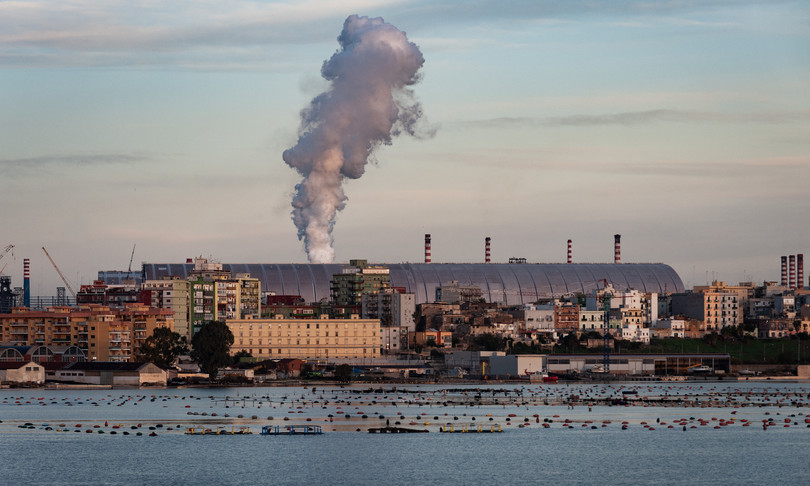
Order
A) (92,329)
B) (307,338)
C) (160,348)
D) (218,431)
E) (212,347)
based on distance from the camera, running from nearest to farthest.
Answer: (218,431), (212,347), (160,348), (92,329), (307,338)

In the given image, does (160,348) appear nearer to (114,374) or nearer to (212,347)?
(212,347)

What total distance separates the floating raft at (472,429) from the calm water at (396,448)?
954 mm

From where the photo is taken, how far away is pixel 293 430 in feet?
321

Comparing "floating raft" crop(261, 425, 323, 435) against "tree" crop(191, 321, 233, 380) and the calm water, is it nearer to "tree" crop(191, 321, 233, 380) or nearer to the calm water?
the calm water

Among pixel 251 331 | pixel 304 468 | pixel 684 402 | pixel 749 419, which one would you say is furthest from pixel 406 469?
pixel 251 331

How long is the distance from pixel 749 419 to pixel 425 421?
2450 cm

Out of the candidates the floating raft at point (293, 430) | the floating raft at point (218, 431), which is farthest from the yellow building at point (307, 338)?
the floating raft at point (218, 431)

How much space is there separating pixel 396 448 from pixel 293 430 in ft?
35.5

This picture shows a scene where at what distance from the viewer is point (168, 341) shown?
161m

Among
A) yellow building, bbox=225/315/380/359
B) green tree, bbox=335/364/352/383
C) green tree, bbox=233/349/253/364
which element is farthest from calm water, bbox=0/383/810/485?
yellow building, bbox=225/315/380/359

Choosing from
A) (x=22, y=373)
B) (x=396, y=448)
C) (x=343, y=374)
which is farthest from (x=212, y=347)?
(x=396, y=448)

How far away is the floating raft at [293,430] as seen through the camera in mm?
97125

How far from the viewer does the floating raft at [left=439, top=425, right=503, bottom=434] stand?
99188mm

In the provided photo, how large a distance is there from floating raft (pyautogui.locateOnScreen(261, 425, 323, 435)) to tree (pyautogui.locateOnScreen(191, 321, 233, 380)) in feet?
193
